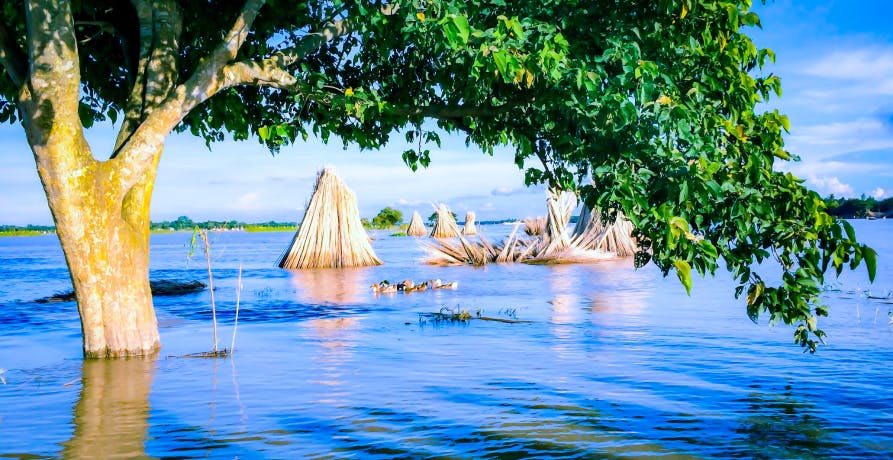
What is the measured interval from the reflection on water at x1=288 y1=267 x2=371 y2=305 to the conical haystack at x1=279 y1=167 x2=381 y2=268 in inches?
16.3

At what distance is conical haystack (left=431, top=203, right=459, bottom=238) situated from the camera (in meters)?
44.7

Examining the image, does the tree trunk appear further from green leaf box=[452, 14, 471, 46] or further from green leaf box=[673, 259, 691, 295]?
green leaf box=[673, 259, 691, 295]

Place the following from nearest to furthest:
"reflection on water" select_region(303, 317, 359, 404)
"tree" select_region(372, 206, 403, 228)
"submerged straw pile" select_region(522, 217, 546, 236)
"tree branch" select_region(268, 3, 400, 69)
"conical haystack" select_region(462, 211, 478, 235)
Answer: "reflection on water" select_region(303, 317, 359, 404), "tree branch" select_region(268, 3, 400, 69), "submerged straw pile" select_region(522, 217, 546, 236), "conical haystack" select_region(462, 211, 478, 235), "tree" select_region(372, 206, 403, 228)

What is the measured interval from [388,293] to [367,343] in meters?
5.89

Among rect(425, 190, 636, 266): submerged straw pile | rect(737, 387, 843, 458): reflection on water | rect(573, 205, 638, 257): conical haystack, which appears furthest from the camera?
rect(573, 205, 638, 257): conical haystack

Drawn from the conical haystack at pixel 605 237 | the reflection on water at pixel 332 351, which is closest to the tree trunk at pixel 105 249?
the reflection on water at pixel 332 351

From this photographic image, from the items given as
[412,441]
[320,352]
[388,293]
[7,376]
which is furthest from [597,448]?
[388,293]

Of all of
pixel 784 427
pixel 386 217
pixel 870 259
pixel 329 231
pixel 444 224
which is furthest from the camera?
pixel 386 217

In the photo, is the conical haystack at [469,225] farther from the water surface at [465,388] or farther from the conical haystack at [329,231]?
the water surface at [465,388]

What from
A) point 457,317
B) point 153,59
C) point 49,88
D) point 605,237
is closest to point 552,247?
point 605,237

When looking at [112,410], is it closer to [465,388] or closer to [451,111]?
[465,388]

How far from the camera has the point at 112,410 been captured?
5.57 m

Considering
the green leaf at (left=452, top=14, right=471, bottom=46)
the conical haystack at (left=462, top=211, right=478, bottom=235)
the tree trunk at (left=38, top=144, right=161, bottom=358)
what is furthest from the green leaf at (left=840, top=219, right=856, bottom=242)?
the conical haystack at (left=462, top=211, right=478, bottom=235)

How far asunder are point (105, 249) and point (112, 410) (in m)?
1.88
